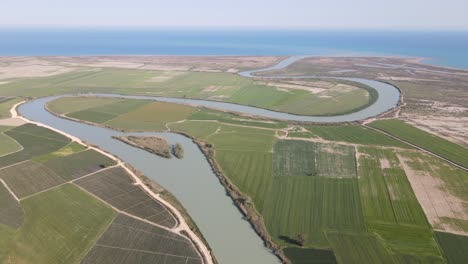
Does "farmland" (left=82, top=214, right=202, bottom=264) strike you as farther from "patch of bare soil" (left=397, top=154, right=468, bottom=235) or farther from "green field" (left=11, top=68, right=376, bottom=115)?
"green field" (left=11, top=68, right=376, bottom=115)

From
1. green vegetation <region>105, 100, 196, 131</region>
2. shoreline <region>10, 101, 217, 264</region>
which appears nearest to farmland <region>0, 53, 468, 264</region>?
green vegetation <region>105, 100, 196, 131</region>

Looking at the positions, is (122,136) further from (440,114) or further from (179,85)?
(440,114)

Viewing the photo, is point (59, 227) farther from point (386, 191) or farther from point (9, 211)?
point (386, 191)

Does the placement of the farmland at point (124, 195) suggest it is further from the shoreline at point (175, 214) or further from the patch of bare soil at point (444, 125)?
the patch of bare soil at point (444, 125)

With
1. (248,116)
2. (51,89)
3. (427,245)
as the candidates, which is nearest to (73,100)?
(51,89)

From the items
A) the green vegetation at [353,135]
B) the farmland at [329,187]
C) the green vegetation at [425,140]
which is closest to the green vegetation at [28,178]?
the farmland at [329,187]

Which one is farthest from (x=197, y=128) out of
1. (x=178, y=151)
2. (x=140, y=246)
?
(x=140, y=246)
